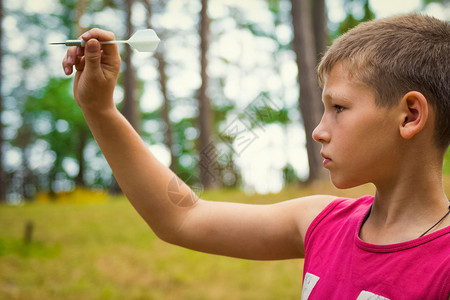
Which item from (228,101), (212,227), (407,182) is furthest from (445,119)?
(228,101)

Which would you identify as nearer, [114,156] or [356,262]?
[356,262]

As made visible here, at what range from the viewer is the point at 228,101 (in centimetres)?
1689

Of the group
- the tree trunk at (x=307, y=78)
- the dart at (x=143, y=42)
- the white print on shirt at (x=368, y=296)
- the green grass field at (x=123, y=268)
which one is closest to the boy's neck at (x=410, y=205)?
the white print on shirt at (x=368, y=296)

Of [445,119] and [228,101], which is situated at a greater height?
[445,119]

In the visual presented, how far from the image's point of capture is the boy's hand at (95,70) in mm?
999

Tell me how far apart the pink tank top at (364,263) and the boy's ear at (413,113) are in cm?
18

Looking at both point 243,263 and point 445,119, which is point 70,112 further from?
point 445,119

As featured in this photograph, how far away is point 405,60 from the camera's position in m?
0.87

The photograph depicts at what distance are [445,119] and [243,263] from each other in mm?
3329

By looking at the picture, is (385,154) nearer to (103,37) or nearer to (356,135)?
(356,135)

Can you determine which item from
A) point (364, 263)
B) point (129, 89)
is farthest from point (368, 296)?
point (129, 89)

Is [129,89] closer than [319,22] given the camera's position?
No

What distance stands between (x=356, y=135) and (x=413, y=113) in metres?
0.11

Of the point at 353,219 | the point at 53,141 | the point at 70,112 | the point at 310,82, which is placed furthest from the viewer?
the point at 53,141
